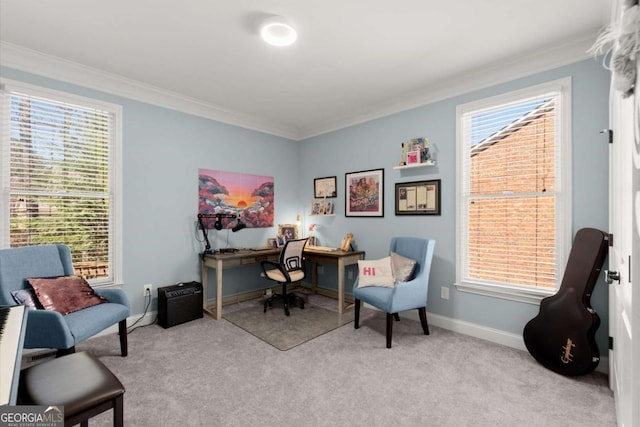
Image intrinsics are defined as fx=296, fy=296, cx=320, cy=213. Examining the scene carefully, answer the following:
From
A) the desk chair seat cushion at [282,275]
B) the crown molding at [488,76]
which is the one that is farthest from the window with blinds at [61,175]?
the crown molding at [488,76]

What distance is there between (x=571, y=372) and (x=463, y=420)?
106 centimetres

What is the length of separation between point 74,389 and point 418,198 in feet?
10.4

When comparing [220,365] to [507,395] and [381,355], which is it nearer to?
[381,355]

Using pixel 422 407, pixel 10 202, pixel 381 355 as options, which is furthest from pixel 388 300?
pixel 10 202

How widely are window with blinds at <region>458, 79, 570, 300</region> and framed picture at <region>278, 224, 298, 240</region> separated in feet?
7.86

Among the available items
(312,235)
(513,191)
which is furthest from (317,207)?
(513,191)

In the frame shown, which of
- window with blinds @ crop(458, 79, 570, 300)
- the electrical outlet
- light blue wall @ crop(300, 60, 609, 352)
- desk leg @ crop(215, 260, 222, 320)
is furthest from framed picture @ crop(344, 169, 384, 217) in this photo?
the electrical outlet

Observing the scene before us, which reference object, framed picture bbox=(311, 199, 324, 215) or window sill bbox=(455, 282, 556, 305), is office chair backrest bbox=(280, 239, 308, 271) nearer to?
framed picture bbox=(311, 199, 324, 215)

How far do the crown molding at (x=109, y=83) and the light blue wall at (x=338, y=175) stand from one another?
0.24ft

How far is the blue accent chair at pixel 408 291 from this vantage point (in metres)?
2.71

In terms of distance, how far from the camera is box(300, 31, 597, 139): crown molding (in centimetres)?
239

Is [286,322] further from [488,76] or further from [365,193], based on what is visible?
[488,76]

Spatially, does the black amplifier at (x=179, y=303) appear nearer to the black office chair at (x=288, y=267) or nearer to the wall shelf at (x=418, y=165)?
the black office chair at (x=288, y=267)

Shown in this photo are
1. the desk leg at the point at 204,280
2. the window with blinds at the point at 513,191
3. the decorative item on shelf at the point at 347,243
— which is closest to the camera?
the window with blinds at the point at 513,191
